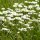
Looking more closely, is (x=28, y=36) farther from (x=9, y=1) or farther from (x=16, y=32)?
(x=9, y=1)

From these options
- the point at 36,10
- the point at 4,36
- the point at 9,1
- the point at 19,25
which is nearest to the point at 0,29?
the point at 4,36

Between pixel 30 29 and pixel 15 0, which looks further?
pixel 15 0

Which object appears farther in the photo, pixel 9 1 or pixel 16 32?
pixel 9 1

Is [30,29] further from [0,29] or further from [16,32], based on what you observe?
[0,29]

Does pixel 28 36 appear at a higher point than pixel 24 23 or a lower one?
lower

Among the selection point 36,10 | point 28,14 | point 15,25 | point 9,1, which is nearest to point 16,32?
point 15,25

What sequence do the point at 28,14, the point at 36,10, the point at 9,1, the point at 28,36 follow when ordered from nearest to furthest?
1. the point at 28,36
2. the point at 28,14
3. the point at 36,10
4. the point at 9,1

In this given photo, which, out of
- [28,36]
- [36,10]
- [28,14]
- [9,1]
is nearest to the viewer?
[28,36]

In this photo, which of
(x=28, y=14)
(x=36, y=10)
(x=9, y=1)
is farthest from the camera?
(x=9, y=1)

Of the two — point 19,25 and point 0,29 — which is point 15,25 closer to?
point 19,25

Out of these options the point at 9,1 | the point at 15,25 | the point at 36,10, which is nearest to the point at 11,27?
the point at 15,25
